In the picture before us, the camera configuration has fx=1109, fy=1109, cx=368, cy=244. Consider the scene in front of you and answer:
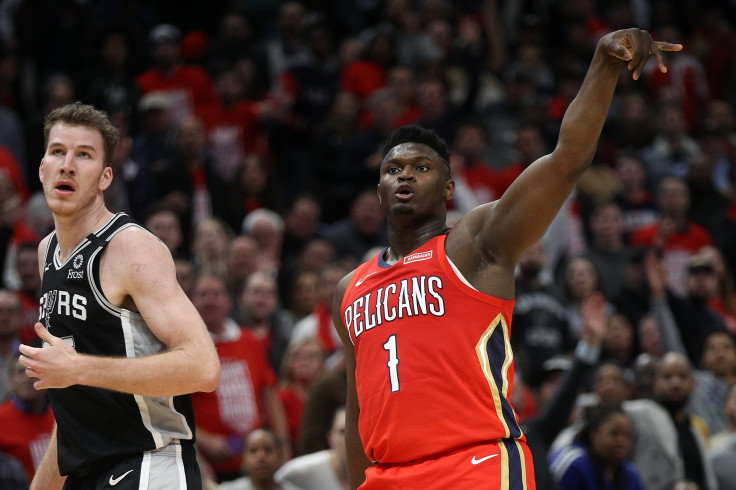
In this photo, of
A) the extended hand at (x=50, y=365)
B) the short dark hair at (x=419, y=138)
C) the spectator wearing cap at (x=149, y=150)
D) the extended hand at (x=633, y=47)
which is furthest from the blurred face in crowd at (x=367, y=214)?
the extended hand at (x=50, y=365)

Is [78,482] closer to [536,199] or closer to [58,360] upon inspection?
[58,360]

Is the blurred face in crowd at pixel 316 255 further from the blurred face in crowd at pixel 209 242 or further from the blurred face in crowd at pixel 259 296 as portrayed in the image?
the blurred face in crowd at pixel 259 296

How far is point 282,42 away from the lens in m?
14.7

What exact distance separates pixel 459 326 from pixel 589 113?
99 centimetres

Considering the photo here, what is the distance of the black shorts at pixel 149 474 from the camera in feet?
14.2

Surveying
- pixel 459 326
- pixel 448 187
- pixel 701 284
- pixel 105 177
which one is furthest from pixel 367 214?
pixel 459 326

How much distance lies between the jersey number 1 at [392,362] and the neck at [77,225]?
1.28 m

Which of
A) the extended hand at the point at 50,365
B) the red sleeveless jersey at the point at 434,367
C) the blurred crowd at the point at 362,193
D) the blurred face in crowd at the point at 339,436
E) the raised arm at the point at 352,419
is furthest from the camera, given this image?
the blurred crowd at the point at 362,193

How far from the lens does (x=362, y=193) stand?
1206cm

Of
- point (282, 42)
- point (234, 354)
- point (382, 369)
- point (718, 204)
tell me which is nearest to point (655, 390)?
point (234, 354)

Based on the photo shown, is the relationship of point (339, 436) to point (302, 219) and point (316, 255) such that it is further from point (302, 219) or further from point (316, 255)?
point (302, 219)

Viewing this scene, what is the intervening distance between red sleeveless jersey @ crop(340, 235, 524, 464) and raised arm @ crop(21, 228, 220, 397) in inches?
28.6

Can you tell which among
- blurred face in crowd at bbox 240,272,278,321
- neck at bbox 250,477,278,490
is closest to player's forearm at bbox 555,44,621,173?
neck at bbox 250,477,278,490

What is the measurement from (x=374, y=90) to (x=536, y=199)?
9.96 meters
